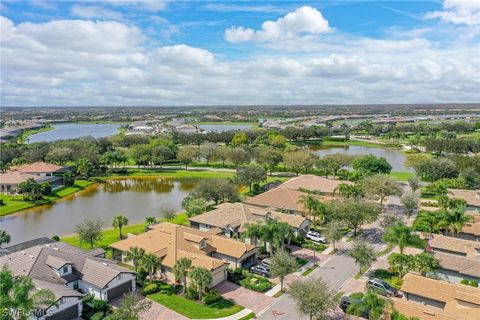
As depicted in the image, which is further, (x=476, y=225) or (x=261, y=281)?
(x=476, y=225)

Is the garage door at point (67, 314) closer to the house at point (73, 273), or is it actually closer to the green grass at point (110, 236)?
the house at point (73, 273)

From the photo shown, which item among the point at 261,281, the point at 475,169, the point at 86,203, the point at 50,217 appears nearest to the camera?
the point at 261,281

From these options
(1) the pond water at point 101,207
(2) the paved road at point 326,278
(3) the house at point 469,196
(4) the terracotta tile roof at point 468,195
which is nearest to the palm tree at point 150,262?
(2) the paved road at point 326,278

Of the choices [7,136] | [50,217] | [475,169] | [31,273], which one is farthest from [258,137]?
[31,273]

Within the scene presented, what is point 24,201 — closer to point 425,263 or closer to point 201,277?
point 201,277

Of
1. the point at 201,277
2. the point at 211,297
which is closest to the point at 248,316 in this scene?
the point at 211,297

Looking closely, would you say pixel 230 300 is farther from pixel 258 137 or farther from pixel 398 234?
pixel 258 137

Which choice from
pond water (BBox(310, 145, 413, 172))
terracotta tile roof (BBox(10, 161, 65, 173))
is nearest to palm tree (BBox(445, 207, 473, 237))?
pond water (BBox(310, 145, 413, 172))

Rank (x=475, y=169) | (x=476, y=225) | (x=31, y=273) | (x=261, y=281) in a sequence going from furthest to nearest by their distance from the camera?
(x=475, y=169) < (x=476, y=225) < (x=261, y=281) < (x=31, y=273)

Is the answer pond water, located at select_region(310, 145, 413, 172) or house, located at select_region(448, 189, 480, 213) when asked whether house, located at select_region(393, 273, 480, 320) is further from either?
pond water, located at select_region(310, 145, 413, 172)
